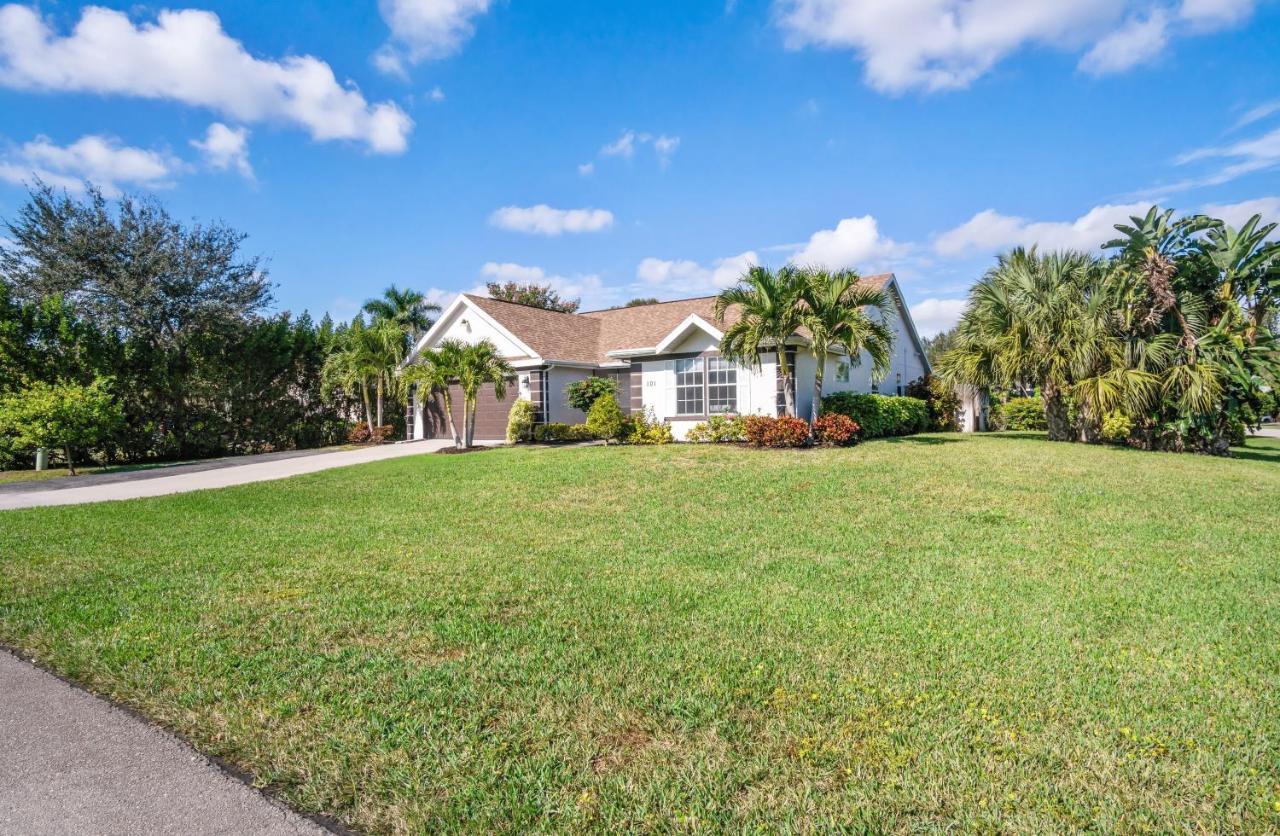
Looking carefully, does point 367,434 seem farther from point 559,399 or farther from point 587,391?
point 587,391

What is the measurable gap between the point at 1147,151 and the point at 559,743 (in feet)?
58.3

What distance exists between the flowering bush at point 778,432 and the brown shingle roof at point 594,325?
17.0 feet

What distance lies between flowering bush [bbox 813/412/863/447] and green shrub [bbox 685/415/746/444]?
1.96 meters

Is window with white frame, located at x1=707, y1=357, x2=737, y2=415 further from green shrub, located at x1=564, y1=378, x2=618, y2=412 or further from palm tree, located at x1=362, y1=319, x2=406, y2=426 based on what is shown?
palm tree, located at x1=362, y1=319, x2=406, y2=426

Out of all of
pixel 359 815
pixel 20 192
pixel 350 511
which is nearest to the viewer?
pixel 359 815

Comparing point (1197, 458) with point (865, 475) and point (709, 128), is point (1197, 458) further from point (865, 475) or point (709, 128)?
point (709, 128)

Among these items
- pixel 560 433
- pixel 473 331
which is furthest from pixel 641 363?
pixel 473 331

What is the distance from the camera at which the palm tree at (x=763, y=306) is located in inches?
606

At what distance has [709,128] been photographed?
14891 mm

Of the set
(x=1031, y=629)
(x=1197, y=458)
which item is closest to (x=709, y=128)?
(x=1031, y=629)

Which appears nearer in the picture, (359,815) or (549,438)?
(359,815)

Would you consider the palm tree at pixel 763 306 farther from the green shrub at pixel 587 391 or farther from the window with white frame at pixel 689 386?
the green shrub at pixel 587 391

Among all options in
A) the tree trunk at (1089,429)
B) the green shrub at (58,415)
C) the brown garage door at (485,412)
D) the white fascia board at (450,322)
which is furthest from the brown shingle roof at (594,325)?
the green shrub at (58,415)

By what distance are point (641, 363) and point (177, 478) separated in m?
12.5
